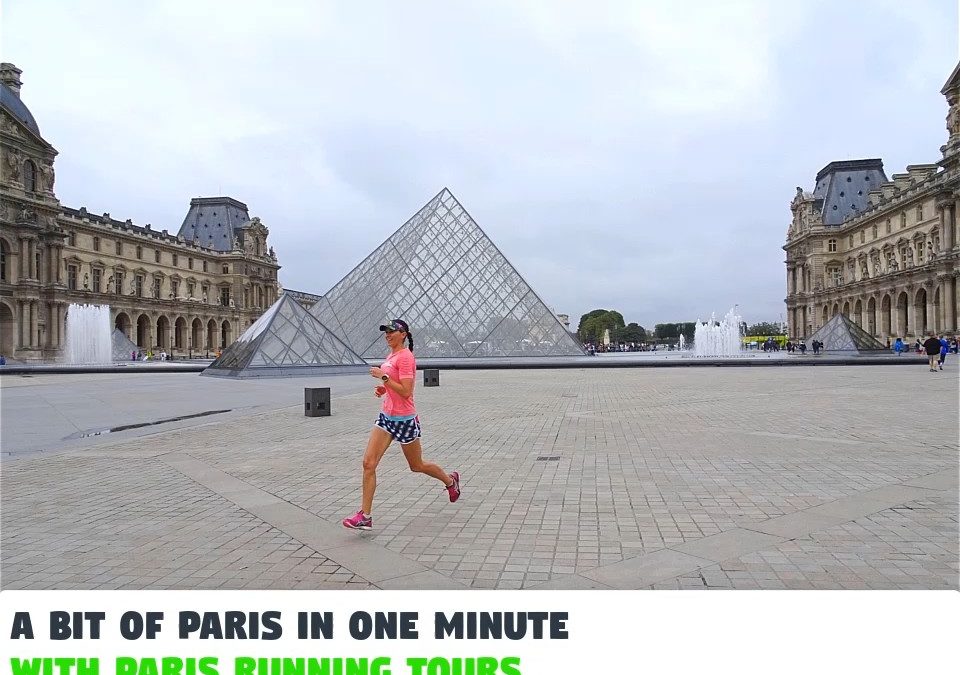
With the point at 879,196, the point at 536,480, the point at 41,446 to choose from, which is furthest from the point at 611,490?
the point at 879,196

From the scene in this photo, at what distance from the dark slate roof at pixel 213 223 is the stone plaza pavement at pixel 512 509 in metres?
76.1

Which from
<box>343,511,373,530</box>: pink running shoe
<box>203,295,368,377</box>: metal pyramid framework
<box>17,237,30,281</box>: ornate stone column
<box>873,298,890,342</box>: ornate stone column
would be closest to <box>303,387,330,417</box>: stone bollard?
<box>343,511,373,530</box>: pink running shoe

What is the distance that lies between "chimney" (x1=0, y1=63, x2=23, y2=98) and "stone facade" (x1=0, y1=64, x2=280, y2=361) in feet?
0.28

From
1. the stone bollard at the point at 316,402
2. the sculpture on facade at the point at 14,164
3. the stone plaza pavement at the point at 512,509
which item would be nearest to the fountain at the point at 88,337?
the sculpture on facade at the point at 14,164

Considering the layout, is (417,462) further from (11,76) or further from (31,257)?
(11,76)

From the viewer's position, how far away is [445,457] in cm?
667

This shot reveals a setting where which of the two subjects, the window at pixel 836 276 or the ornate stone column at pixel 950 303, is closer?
the ornate stone column at pixel 950 303

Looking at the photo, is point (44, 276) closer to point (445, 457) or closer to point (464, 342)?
point (464, 342)

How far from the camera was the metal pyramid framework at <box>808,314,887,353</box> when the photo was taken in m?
38.8

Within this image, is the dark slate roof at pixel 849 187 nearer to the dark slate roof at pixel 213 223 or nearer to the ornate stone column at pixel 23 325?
the dark slate roof at pixel 213 223

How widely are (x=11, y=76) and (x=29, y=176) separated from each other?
8.11m

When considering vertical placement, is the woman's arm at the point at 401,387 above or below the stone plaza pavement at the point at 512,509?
above

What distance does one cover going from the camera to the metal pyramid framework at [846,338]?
38.8 metres

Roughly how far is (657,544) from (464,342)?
1141 inches
